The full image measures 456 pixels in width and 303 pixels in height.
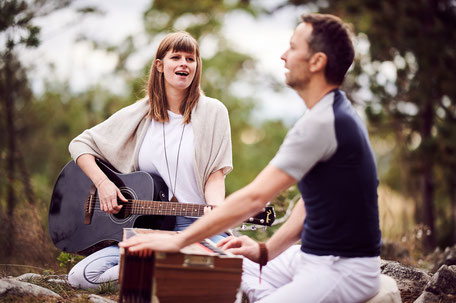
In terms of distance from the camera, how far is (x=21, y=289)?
3580 mm

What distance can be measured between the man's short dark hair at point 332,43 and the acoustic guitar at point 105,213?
1417 millimetres

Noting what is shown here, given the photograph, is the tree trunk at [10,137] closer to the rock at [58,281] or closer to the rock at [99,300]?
the rock at [58,281]

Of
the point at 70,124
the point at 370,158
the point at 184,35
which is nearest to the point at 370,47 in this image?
the point at 184,35

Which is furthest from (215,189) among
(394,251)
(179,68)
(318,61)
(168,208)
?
(394,251)

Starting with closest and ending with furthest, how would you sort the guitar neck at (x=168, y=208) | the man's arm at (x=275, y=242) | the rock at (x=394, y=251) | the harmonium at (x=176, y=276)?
the harmonium at (x=176, y=276) → the man's arm at (x=275, y=242) → the guitar neck at (x=168, y=208) → the rock at (x=394, y=251)

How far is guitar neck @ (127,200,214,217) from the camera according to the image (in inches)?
149

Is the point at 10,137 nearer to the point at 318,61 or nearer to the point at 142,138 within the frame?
the point at 142,138

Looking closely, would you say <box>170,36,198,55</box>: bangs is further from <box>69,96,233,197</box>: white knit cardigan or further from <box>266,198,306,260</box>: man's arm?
<box>266,198,306,260</box>: man's arm

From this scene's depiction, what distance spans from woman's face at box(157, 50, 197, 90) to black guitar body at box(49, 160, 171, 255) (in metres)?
0.75

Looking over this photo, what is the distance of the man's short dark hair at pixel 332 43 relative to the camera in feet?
8.36

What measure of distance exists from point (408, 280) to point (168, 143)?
2176mm

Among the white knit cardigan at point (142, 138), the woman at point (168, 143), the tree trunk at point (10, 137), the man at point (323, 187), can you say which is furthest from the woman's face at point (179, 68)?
the tree trunk at point (10, 137)

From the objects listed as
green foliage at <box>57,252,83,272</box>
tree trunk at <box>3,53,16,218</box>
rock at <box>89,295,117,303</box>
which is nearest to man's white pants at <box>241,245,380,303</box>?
rock at <box>89,295,117,303</box>

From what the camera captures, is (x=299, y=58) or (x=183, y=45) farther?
(x=183, y=45)
